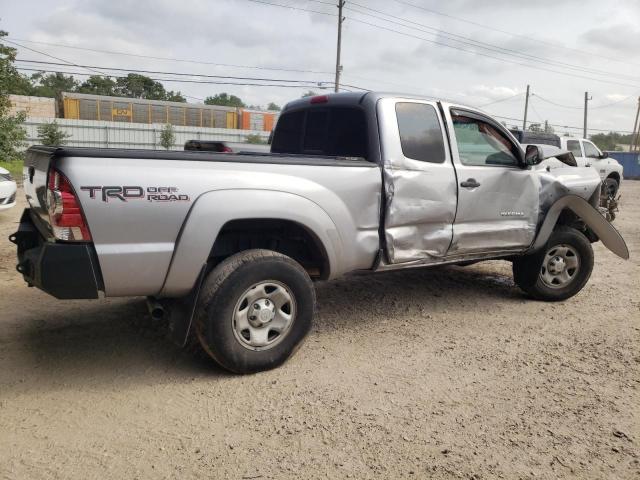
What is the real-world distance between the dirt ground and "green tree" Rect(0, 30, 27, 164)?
820 cm

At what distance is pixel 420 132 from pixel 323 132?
891 millimetres

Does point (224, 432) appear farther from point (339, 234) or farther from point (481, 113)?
point (481, 113)

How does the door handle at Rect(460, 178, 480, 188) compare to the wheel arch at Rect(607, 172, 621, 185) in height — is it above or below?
above

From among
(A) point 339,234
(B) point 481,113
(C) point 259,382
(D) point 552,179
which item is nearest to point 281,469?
(C) point 259,382

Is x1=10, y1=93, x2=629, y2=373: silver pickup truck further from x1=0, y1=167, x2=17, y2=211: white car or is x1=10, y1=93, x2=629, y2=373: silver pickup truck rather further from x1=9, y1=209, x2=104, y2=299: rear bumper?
x1=0, y1=167, x2=17, y2=211: white car

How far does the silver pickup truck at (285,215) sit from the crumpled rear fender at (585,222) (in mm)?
23

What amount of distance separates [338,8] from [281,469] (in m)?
34.3

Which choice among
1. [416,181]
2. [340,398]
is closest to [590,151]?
[416,181]

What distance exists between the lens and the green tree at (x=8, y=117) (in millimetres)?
11668

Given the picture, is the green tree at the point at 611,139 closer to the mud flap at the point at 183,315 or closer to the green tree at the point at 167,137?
the green tree at the point at 167,137

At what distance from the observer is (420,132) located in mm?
4453

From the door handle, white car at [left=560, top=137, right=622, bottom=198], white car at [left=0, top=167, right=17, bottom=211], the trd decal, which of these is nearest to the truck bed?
the trd decal

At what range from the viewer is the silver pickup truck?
307 cm

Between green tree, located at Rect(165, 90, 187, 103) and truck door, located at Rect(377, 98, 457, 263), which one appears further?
green tree, located at Rect(165, 90, 187, 103)
